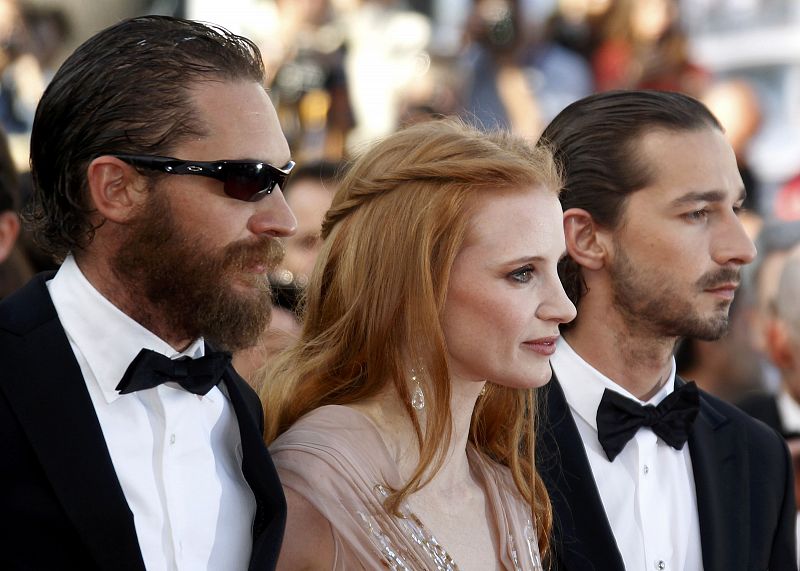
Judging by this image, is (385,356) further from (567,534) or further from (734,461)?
(734,461)

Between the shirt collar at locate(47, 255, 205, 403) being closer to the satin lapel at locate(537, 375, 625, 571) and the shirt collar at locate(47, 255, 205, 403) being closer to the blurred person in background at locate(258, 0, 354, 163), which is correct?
the satin lapel at locate(537, 375, 625, 571)

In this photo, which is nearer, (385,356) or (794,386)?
(385,356)

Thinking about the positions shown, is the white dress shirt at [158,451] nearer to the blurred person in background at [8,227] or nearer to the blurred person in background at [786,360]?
the blurred person in background at [8,227]

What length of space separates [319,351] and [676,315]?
3.36 feet

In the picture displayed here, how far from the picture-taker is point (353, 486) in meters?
2.61

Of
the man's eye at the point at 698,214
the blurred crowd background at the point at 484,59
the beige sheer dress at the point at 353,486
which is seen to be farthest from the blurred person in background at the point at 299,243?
the blurred crowd background at the point at 484,59

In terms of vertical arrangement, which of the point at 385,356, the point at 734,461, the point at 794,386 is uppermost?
the point at 385,356

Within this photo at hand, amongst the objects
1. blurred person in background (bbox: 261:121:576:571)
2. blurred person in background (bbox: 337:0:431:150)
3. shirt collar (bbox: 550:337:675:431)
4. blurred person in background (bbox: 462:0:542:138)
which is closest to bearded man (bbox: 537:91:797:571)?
shirt collar (bbox: 550:337:675:431)

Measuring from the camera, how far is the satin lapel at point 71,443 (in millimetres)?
2162

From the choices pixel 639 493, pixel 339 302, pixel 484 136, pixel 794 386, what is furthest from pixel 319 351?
pixel 794 386

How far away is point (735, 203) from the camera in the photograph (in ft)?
11.0

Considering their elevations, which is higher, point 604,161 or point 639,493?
point 604,161

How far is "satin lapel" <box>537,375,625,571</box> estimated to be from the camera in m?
2.94

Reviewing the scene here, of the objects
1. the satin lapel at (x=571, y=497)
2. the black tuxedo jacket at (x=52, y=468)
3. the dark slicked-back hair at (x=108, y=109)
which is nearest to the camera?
the black tuxedo jacket at (x=52, y=468)
